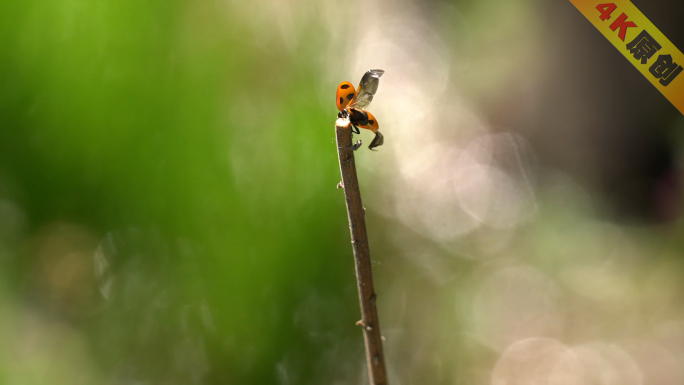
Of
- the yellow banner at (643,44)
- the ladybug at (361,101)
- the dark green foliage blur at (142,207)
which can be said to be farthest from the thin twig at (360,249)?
the yellow banner at (643,44)

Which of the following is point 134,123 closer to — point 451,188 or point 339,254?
point 339,254

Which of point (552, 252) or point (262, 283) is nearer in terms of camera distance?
point (262, 283)

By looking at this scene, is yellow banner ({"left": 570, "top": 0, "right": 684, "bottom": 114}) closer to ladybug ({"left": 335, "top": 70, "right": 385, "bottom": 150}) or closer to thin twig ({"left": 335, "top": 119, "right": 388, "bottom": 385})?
ladybug ({"left": 335, "top": 70, "right": 385, "bottom": 150})

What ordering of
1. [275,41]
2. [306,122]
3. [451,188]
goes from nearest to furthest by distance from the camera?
[306,122] < [275,41] < [451,188]

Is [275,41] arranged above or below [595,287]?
above

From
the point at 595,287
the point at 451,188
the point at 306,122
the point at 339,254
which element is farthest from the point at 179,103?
the point at 595,287

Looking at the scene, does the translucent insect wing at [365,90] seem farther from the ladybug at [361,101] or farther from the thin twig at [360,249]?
the thin twig at [360,249]
